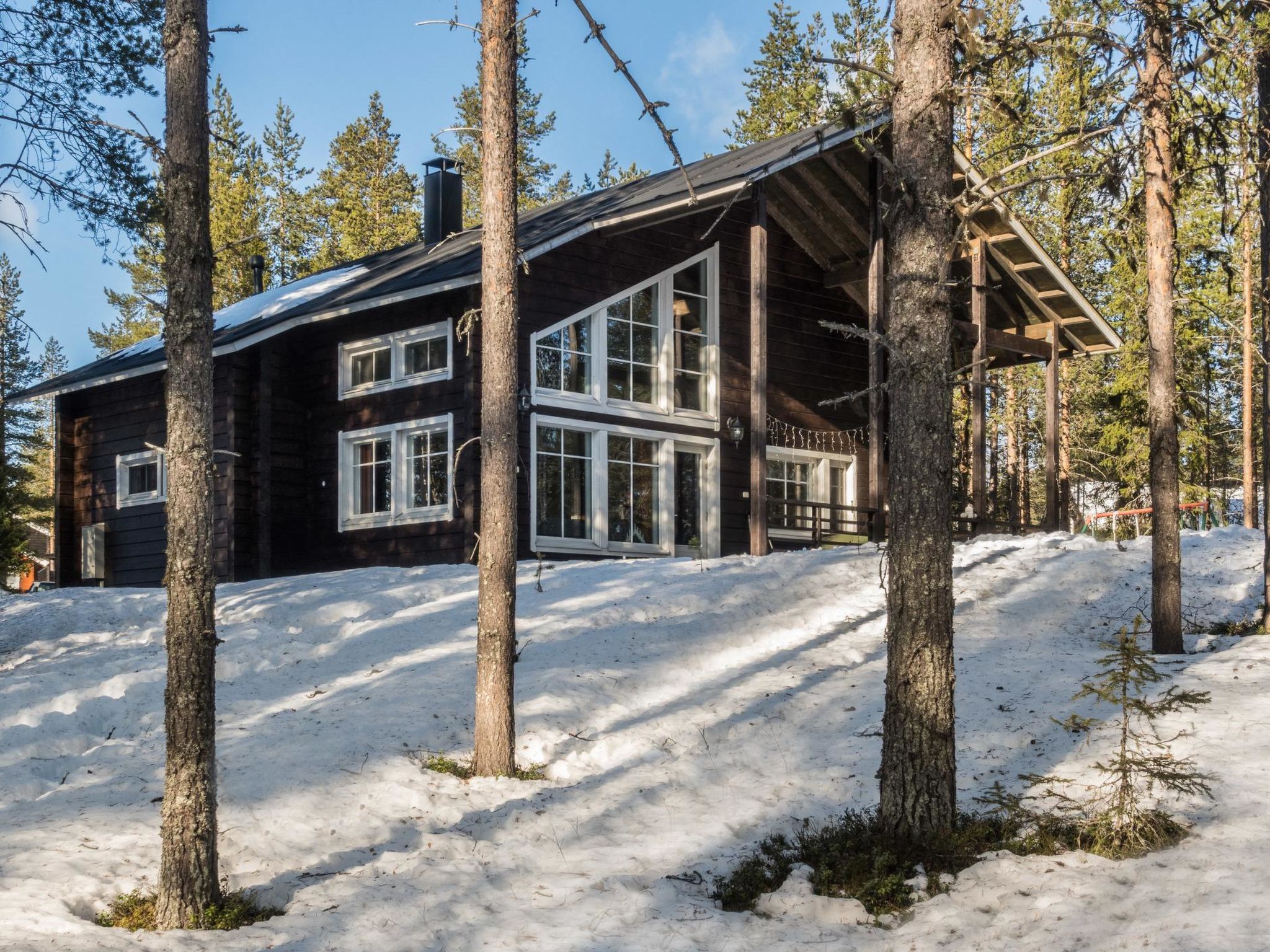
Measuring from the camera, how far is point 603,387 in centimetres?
1895

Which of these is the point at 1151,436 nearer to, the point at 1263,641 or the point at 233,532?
the point at 1263,641

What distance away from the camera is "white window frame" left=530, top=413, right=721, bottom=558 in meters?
17.9

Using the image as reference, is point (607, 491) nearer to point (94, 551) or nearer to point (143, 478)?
point (143, 478)

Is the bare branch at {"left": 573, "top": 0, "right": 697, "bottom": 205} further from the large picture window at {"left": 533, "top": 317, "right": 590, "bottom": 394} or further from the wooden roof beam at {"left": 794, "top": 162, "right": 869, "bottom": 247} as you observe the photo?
the wooden roof beam at {"left": 794, "top": 162, "right": 869, "bottom": 247}

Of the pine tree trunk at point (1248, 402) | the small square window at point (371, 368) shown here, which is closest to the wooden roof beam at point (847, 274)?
the small square window at point (371, 368)

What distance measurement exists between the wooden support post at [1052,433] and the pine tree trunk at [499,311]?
43.8 feet

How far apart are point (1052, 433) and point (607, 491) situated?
7.90 m

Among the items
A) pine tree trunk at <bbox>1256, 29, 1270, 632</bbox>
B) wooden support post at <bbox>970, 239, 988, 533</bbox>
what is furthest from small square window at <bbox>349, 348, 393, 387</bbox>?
pine tree trunk at <bbox>1256, 29, 1270, 632</bbox>

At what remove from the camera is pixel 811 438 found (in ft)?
71.7

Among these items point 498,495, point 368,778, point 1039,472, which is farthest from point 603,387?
point 1039,472

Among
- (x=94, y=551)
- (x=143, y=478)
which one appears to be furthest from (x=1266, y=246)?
(x=94, y=551)

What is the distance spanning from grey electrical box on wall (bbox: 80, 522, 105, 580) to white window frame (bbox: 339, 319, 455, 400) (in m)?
5.86

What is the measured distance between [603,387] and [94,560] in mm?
10046

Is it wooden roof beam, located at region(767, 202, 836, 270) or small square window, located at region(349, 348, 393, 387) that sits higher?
wooden roof beam, located at region(767, 202, 836, 270)
